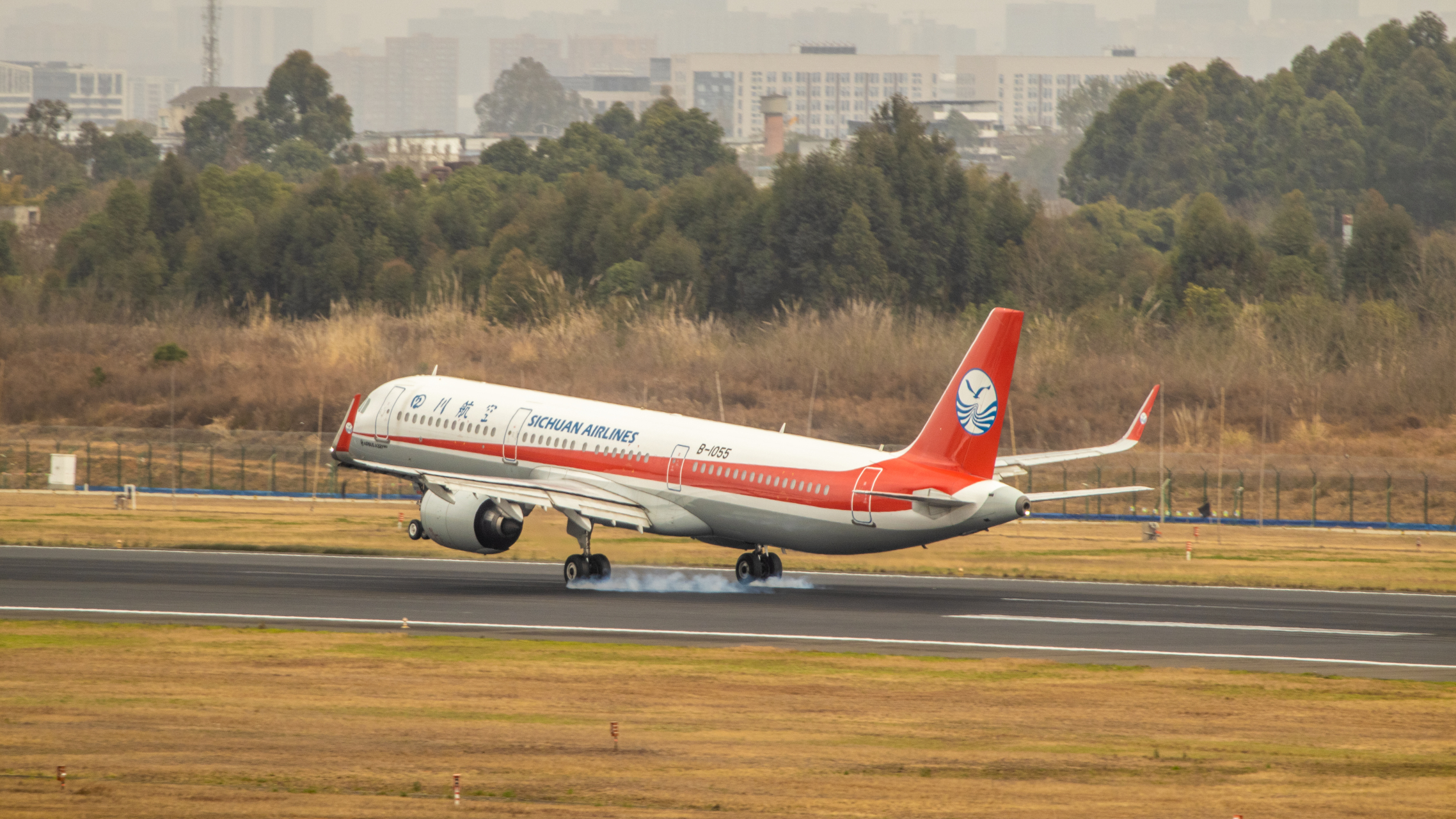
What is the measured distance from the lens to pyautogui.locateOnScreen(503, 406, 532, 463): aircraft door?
5062cm

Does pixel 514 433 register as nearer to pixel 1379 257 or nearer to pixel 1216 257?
pixel 1216 257

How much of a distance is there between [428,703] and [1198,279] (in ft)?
319

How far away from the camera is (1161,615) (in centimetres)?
4341

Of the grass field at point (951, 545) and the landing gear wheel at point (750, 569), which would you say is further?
the grass field at point (951, 545)

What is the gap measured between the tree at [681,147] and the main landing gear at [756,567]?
416ft

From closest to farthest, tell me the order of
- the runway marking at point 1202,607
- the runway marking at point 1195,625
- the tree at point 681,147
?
1. the runway marking at point 1195,625
2. the runway marking at point 1202,607
3. the tree at point 681,147

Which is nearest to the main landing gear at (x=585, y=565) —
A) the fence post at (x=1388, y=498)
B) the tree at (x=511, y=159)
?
the fence post at (x=1388, y=498)

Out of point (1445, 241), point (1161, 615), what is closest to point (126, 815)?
point (1161, 615)

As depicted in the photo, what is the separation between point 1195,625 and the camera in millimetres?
41594

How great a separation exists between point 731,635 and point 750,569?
9.04 metres

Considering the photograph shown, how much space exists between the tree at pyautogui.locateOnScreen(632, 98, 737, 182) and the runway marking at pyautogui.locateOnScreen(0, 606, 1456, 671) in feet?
439

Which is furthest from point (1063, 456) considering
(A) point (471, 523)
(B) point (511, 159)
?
(B) point (511, 159)

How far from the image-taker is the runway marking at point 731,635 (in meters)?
36.3

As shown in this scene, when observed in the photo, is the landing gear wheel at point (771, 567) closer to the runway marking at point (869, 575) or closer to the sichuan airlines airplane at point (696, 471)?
the sichuan airlines airplane at point (696, 471)
